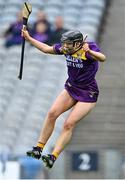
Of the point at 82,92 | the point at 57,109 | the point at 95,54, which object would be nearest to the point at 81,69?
the point at 82,92

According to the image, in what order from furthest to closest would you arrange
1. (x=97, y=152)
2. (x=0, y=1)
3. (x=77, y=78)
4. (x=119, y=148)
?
(x=0, y=1) → (x=119, y=148) → (x=97, y=152) → (x=77, y=78)

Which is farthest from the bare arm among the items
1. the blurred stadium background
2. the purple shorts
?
the blurred stadium background

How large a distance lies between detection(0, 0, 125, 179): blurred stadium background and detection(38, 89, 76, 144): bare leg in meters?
3.72

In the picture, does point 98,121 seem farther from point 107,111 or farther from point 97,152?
point 97,152

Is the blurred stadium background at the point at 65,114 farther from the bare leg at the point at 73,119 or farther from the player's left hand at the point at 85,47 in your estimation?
the player's left hand at the point at 85,47

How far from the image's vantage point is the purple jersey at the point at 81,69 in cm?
1518

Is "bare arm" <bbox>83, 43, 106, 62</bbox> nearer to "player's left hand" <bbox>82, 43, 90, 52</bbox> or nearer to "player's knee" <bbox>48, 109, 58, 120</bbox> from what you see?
"player's left hand" <bbox>82, 43, 90, 52</bbox>

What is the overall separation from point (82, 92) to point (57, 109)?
0.43 meters

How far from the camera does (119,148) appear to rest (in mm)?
20922

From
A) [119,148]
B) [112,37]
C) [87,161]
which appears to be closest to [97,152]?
[87,161]

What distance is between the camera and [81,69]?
1535 cm

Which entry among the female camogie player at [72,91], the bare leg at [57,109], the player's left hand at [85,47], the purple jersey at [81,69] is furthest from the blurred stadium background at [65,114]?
the player's left hand at [85,47]

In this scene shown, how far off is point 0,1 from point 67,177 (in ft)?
21.8

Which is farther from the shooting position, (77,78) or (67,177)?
(67,177)
